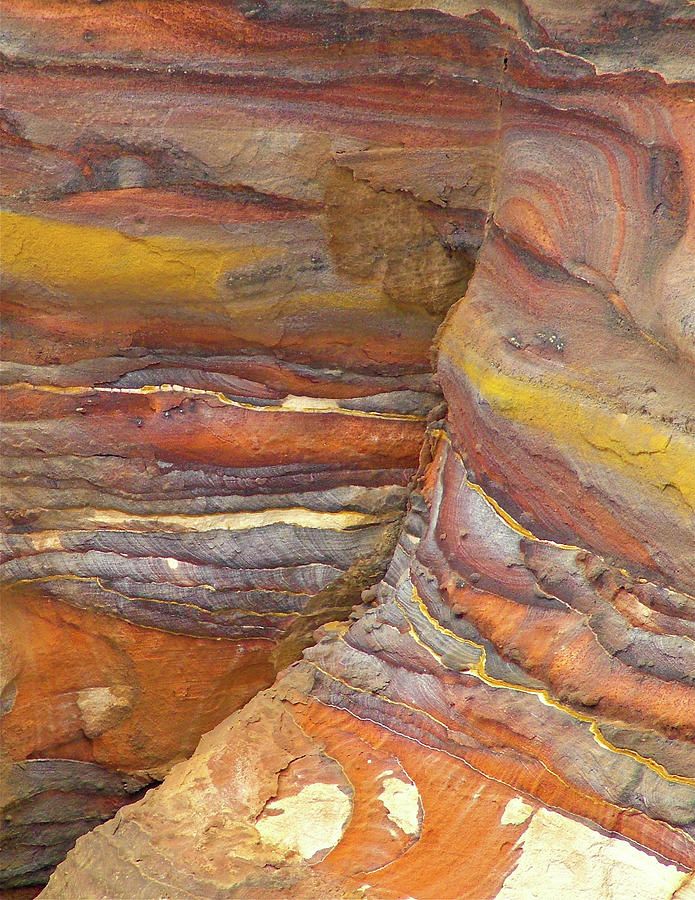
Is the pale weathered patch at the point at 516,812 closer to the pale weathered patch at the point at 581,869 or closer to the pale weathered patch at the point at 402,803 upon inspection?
the pale weathered patch at the point at 581,869

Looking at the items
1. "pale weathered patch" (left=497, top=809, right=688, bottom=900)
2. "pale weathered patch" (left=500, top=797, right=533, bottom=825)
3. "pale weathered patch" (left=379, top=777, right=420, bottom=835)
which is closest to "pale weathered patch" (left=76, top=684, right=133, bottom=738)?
"pale weathered patch" (left=379, top=777, right=420, bottom=835)

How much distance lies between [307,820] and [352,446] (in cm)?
142

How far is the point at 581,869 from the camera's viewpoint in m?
2.69

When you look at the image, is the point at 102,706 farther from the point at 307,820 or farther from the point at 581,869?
the point at 581,869

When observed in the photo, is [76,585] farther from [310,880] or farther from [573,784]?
[573,784]

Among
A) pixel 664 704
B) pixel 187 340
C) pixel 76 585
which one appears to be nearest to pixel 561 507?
pixel 664 704

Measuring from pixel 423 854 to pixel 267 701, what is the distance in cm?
77

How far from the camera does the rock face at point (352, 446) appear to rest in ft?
9.46

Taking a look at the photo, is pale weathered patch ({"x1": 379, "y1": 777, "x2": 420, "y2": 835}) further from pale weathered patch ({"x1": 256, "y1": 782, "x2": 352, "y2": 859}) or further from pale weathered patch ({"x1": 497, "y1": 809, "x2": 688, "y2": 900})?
pale weathered patch ({"x1": 497, "y1": 809, "x2": 688, "y2": 900})

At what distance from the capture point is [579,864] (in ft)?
8.84

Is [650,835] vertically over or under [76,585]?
over

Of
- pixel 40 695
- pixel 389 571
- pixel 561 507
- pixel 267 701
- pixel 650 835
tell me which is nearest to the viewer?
pixel 650 835

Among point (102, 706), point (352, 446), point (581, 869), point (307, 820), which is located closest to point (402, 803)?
point (307, 820)

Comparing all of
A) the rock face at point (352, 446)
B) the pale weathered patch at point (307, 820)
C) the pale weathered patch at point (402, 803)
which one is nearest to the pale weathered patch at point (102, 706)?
the rock face at point (352, 446)
